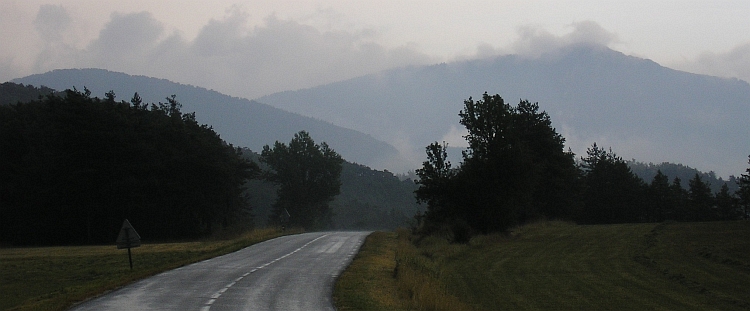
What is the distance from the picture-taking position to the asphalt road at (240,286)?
613 inches

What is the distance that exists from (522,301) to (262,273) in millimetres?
8541

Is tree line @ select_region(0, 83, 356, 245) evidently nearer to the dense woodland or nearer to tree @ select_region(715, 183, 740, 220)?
the dense woodland

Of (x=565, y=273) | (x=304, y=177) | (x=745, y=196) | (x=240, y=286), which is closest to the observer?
(x=240, y=286)

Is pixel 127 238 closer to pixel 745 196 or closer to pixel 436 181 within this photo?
pixel 436 181

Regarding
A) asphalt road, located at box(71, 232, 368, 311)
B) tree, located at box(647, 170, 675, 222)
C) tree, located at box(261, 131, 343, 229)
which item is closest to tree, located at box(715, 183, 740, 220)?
tree, located at box(647, 170, 675, 222)

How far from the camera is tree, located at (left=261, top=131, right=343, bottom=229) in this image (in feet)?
362

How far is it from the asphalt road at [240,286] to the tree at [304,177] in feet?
261

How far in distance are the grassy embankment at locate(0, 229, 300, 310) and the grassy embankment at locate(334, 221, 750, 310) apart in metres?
6.86

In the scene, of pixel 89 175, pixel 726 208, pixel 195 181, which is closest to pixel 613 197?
pixel 726 208

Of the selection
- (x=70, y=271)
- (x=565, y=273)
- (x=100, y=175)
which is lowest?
(x=565, y=273)

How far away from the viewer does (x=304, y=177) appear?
11294 cm

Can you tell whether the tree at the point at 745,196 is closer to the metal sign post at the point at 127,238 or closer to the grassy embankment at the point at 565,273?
the grassy embankment at the point at 565,273

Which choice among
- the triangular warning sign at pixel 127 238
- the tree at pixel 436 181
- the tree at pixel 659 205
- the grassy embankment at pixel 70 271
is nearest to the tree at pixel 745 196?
the tree at pixel 659 205

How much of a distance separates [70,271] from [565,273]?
→ 19.6m
